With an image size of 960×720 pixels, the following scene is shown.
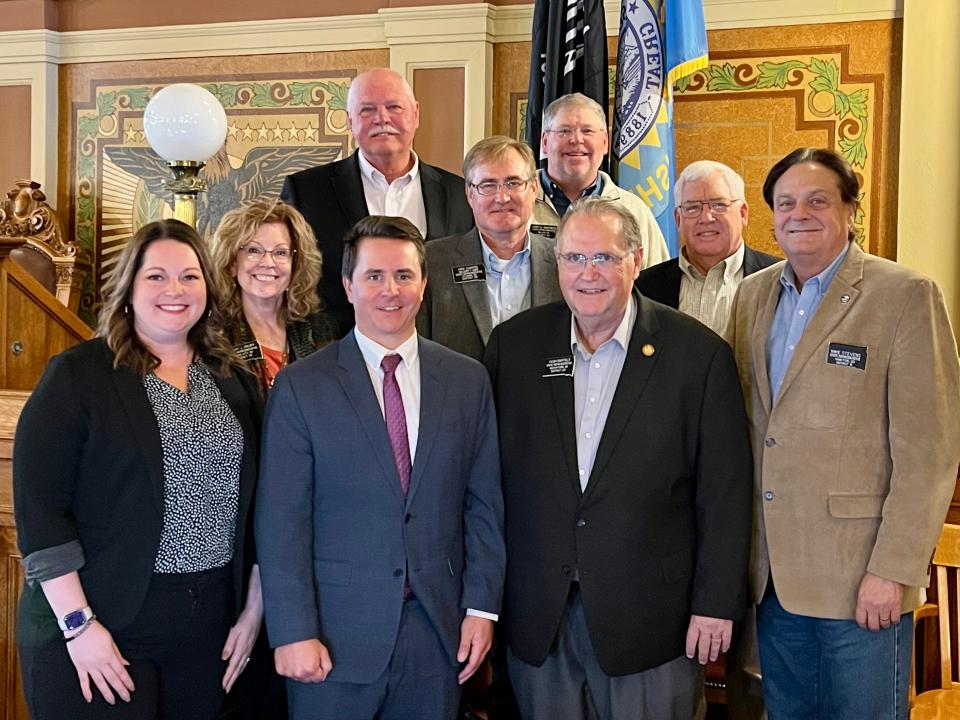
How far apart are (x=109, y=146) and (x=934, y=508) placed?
17.1 feet

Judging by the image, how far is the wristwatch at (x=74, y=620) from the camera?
2061mm

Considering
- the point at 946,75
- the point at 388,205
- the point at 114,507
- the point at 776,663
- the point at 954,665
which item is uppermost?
the point at 946,75

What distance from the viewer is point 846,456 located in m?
2.21

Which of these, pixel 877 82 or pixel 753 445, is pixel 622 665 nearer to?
pixel 753 445

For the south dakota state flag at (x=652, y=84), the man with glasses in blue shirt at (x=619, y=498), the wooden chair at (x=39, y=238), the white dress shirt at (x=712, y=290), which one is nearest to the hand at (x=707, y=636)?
the man with glasses in blue shirt at (x=619, y=498)

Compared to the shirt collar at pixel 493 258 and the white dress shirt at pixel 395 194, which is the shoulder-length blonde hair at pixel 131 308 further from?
the white dress shirt at pixel 395 194

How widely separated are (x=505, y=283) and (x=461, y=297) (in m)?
0.13

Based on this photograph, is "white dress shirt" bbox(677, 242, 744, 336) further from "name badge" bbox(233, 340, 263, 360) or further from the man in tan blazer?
"name badge" bbox(233, 340, 263, 360)

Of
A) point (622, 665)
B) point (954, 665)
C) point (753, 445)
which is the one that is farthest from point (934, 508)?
point (954, 665)

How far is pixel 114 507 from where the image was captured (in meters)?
2.10

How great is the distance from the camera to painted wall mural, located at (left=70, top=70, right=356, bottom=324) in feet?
18.9

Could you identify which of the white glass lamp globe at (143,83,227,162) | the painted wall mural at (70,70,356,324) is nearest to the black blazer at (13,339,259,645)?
the white glass lamp globe at (143,83,227,162)

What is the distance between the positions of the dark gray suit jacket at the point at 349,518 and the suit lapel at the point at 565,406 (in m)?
0.23

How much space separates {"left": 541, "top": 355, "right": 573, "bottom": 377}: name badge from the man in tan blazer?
A: 43cm
